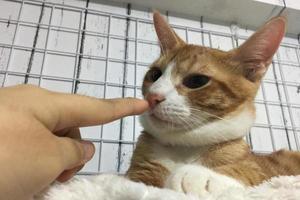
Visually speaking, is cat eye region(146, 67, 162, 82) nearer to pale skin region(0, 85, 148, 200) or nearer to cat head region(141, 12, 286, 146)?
cat head region(141, 12, 286, 146)

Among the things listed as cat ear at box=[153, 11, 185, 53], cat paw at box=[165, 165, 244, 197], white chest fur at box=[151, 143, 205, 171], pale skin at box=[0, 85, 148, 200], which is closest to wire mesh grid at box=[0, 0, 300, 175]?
cat ear at box=[153, 11, 185, 53]

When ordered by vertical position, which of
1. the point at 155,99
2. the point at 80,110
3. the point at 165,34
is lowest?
the point at 80,110

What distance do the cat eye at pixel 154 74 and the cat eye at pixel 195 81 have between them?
131mm

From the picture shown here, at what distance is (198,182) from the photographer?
26.6 inches

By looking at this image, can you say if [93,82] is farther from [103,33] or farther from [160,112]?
[160,112]

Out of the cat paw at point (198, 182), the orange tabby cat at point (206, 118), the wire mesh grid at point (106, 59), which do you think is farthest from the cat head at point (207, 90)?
the wire mesh grid at point (106, 59)

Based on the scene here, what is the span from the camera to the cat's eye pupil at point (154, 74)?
1003 mm

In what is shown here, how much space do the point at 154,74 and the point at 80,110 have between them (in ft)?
1.65

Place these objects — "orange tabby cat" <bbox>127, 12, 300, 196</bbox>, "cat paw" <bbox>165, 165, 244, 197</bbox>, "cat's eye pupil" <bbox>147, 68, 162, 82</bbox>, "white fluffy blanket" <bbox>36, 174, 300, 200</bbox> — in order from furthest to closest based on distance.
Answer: "cat's eye pupil" <bbox>147, 68, 162, 82</bbox>, "orange tabby cat" <bbox>127, 12, 300, 196</bbox>, "cat paw" <bbox>165, 165, 244, 197</bbox>, "white fluffy blanket" <bbox>36, 174, 300, 200</bbox>

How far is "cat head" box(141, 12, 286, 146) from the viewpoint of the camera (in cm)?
82

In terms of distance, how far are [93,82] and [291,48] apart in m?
0.98

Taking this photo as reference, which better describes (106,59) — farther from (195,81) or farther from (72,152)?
(72,152)

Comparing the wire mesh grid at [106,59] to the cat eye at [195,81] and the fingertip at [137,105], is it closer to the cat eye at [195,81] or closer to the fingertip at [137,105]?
the cat eye at [195,81]

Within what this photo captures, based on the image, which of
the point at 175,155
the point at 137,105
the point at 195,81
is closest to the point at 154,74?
the point at 195,81
